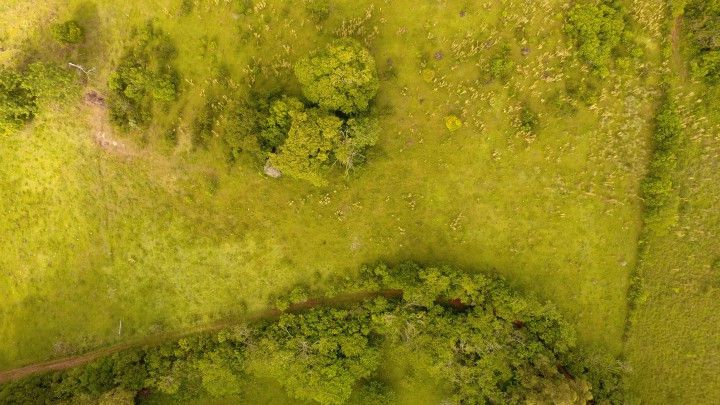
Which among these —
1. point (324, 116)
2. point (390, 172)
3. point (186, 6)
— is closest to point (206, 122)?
point (186, 6)

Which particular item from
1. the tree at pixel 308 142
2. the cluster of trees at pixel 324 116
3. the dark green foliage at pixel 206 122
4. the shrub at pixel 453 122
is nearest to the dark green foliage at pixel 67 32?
the dark green foliage at pixel 206 122

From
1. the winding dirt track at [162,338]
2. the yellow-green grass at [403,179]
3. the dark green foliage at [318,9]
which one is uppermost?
the dark green foliage at [318,9]

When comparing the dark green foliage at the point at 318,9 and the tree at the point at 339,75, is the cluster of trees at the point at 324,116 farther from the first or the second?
the dark green foliage at the point at 318,9

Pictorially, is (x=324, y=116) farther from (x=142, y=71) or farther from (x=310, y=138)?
(x=142, y=71)

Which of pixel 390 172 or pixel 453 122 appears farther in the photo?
pixel 390 172

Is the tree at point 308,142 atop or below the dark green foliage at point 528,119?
below

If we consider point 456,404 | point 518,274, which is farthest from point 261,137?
point 456,404

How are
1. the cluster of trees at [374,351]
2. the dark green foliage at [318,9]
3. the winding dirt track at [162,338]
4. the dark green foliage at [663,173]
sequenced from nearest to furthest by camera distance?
the cluster of trees at [374,351] → the dark green foliage at [663,173] → the dark green foliage at [318,9] → the winding dirt track at [162,338]
